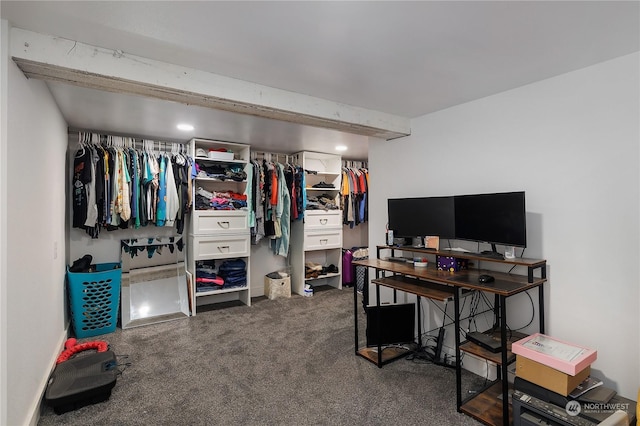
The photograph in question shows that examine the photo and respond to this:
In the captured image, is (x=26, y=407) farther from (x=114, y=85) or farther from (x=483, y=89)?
(x=483, y=89)

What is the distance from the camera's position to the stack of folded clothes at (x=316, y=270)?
4962 millimetres

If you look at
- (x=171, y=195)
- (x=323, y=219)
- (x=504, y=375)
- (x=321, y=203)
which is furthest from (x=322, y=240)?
(x=504, y=375)

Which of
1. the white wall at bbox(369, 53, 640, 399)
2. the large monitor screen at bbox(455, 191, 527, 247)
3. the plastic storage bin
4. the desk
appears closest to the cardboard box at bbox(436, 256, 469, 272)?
the desk

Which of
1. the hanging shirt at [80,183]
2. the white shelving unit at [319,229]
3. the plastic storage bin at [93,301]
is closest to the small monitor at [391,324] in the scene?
the white shelving unit at [319,229]

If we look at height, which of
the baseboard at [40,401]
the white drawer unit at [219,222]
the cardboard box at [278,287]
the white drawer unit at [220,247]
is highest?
the white drawer unit at [219,222]

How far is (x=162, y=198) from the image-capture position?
3.82 metres

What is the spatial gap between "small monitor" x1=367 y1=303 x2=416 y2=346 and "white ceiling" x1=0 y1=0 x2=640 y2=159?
180 cm

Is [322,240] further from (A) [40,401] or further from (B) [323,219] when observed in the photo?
(A) [40,401]

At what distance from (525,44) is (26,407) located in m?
3.44

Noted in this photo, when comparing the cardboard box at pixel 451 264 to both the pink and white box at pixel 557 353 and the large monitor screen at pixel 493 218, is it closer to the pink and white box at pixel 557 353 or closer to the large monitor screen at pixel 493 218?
the large monitor screen at pixel 493 218

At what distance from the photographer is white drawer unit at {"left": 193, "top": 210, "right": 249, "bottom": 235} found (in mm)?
4027

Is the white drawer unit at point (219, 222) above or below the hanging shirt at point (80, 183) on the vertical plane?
below

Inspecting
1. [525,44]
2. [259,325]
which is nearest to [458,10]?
[525,44]

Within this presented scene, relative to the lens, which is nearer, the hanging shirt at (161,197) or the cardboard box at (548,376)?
the cardboard box at (548,376)
